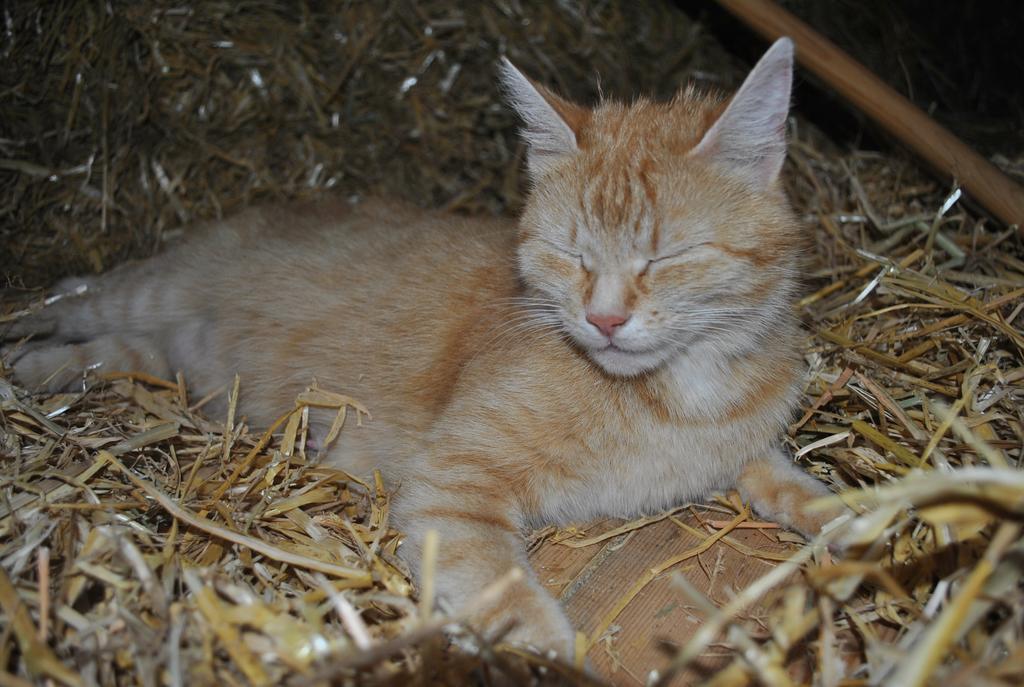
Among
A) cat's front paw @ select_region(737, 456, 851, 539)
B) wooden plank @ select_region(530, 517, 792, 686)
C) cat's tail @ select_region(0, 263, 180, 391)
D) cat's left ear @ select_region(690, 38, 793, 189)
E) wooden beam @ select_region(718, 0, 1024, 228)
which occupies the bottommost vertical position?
cat's tail @ select_region(0, 263, 180, 391)

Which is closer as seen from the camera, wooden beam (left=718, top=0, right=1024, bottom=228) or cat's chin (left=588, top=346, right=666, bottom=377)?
cat's chin (left=588, top=346, right=666, bottom=377)

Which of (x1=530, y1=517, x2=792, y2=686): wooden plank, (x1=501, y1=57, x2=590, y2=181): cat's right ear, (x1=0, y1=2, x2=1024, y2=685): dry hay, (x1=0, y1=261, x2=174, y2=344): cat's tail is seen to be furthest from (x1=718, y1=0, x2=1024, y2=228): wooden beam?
(x1=0, y1=261, x2=174, y2=344): cat's tail

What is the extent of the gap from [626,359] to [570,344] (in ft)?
0.96

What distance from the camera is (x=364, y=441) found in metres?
2.84

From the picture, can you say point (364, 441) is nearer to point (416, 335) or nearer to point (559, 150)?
point (416, 335)

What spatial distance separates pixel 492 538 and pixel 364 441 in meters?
0.79

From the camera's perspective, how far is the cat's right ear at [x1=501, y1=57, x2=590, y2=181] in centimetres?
241

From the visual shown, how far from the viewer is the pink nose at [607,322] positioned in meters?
2.10

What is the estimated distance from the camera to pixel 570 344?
97.2 inches

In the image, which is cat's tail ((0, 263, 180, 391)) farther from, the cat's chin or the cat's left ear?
the cat's left ear

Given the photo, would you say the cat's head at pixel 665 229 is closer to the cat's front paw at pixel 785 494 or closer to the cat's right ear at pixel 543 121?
the cat's right ear at pixel 543 121

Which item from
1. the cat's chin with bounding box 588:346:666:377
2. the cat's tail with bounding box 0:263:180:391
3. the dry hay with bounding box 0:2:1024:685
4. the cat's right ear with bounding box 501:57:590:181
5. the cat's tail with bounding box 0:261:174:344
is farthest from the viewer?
the cat's tail with bounding box 0:261:174:344

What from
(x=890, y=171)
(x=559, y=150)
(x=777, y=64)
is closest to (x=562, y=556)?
A: (x=559, y=150)

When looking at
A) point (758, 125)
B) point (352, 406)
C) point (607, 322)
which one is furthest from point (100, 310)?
Answer: point (758, 125)
